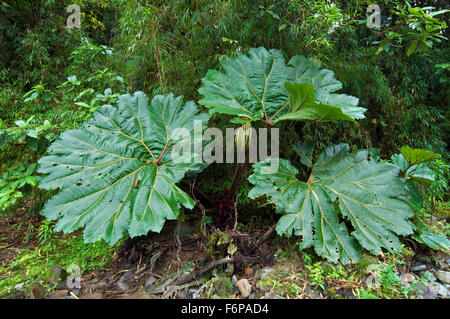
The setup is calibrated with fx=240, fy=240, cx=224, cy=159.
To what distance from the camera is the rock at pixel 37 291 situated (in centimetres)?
123

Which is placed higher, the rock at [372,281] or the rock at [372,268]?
the rock at [372,268]

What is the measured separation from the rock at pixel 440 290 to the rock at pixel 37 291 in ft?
6.94

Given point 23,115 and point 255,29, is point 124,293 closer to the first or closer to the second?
point 255,29

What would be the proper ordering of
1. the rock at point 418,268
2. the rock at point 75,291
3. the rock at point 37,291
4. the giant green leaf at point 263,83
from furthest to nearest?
the giant green leaf at point 263,83 < the rock at point 418,268 < the rock at point 75,291 < the rock at point 37,291

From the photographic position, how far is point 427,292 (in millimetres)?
1278

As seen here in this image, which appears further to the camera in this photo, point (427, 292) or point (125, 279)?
point (125, 279)

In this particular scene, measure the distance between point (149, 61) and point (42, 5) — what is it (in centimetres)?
219

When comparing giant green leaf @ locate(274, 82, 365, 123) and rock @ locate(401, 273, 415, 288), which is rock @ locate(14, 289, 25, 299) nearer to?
giant green leaf @ locate(274, 82, 365, 123)

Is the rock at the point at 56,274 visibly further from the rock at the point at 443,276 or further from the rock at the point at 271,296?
the rock at the point at 443,276

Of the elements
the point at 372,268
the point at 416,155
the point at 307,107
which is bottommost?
the point at 372,268

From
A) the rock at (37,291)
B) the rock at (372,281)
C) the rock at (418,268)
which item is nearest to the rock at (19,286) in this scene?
the rock at (37,291)

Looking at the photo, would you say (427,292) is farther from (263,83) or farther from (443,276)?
(263,83)

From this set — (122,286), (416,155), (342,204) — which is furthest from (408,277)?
(122,286)

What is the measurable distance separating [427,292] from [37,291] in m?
2.05
